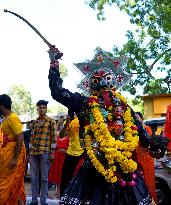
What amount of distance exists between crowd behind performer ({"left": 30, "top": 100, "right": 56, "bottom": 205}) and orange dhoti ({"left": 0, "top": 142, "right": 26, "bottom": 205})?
1292 millimetres

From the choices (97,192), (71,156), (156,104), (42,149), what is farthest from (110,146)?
(156,104)

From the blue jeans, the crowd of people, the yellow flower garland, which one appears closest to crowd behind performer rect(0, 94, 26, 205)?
the blue jeans

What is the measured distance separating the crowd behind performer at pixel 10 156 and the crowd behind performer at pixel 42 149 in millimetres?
1292

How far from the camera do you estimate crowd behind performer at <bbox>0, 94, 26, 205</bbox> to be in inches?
263

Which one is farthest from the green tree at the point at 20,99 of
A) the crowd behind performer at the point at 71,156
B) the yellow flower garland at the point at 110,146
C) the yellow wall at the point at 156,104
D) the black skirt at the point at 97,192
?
the black skirt at the point at 97,192

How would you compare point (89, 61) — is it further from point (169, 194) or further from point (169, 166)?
point (169, 194)

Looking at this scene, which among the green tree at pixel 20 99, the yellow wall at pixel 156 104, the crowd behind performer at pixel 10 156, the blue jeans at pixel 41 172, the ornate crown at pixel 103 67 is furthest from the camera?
the green tree at pixel 20 99

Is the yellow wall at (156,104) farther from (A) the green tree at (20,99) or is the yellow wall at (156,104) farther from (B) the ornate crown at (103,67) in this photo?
(A) the green tree at (20,99)

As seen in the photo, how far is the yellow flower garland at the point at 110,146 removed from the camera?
450 centimetres

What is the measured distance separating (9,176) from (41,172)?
1.49 metres

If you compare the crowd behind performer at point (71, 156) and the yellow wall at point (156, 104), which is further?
the yellow wall at point (156, 104)

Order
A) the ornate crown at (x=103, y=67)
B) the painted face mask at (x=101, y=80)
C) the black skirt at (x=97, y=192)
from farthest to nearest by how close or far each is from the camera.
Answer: the ornate crown at (x=103, y=67) → the painted face mask at (x=101, y=80) → the black skirt at (x=97, y=192)

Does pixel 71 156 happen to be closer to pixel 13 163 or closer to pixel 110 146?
pixel 13 163

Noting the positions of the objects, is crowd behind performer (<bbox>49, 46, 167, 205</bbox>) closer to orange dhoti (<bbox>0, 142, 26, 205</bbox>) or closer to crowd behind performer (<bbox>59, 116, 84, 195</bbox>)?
orange dhoti (<bbox>0, 142, 26, 205</bbox>)
